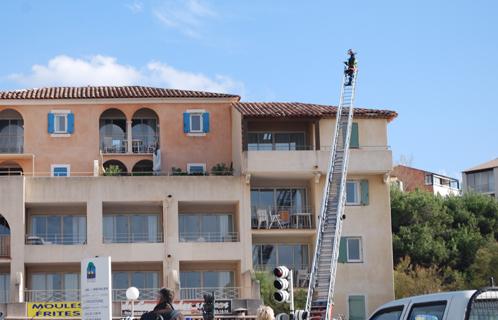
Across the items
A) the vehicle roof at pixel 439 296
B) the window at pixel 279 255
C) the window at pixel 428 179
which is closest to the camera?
the vehicle roof at pixel 439 296

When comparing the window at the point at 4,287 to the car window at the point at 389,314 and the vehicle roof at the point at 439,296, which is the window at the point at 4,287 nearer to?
the car window at the point at 389,314

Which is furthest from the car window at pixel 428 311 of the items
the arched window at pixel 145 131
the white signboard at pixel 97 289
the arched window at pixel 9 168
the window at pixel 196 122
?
the arched window at pixel 9 168

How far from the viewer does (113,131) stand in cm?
5741

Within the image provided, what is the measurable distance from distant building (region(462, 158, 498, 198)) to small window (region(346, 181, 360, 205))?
162 ft

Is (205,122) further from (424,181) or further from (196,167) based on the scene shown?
(424,181)

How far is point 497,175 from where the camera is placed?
100875 mm

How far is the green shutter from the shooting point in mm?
52312

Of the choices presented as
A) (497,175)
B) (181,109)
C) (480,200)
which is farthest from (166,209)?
(497,175)

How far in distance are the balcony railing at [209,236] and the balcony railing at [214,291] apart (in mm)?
2357

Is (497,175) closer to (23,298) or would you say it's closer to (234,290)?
(234,290)

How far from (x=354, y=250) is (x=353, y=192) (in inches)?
113

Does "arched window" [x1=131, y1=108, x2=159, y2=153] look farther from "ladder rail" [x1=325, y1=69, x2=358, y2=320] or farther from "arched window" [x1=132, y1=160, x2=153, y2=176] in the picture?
"ladder rail" [x1=325, y1=69, x2=358, y2=320]

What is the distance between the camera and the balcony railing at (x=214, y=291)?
51344 mm

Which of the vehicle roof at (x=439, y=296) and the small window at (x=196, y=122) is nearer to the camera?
the vehicle roof at (x=439, y=296)
